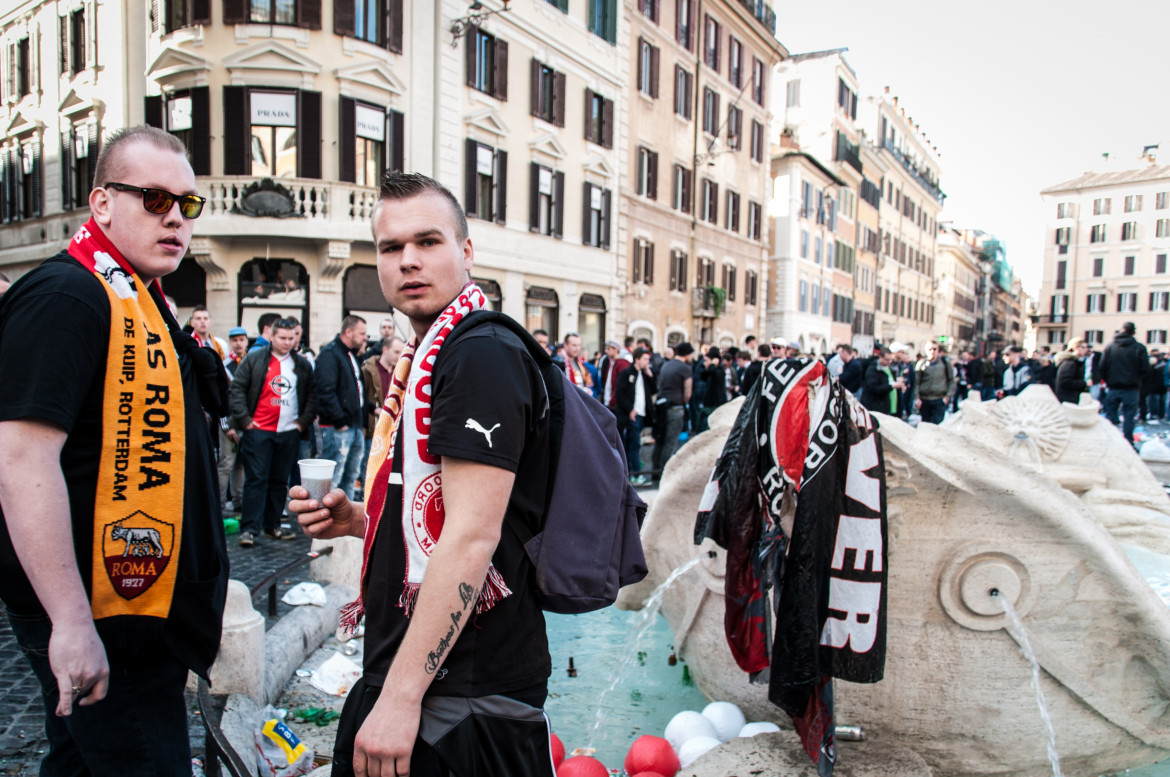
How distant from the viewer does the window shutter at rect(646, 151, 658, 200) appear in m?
26.3

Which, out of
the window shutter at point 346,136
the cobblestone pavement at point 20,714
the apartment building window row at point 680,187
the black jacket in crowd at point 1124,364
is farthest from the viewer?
the apartment building window row at point 680,187

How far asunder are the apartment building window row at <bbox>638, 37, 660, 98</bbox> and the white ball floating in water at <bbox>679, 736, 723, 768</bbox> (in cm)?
2480

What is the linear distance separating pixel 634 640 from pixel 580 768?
1338 mm

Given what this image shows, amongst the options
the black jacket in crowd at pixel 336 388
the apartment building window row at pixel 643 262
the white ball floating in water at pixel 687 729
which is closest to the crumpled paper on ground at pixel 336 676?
the white ball floating in water at pixel 687 729

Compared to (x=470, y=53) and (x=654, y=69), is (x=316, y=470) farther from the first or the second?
(x=654, y=69)

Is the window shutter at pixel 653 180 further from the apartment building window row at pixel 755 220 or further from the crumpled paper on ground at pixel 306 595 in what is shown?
the crumpled paper on ground at pixel 306 595

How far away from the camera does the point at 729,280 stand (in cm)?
3222

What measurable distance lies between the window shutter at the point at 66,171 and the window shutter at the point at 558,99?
40.1 ft

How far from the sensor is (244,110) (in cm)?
1602

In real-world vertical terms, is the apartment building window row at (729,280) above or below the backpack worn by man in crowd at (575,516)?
above

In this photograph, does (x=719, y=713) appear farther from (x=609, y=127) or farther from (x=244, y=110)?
(x=609, y=127)

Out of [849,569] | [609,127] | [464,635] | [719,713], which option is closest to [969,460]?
[849,569]

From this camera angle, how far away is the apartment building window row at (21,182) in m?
21.4

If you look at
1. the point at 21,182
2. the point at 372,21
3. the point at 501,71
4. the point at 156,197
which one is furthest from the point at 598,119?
the point at 156,197
